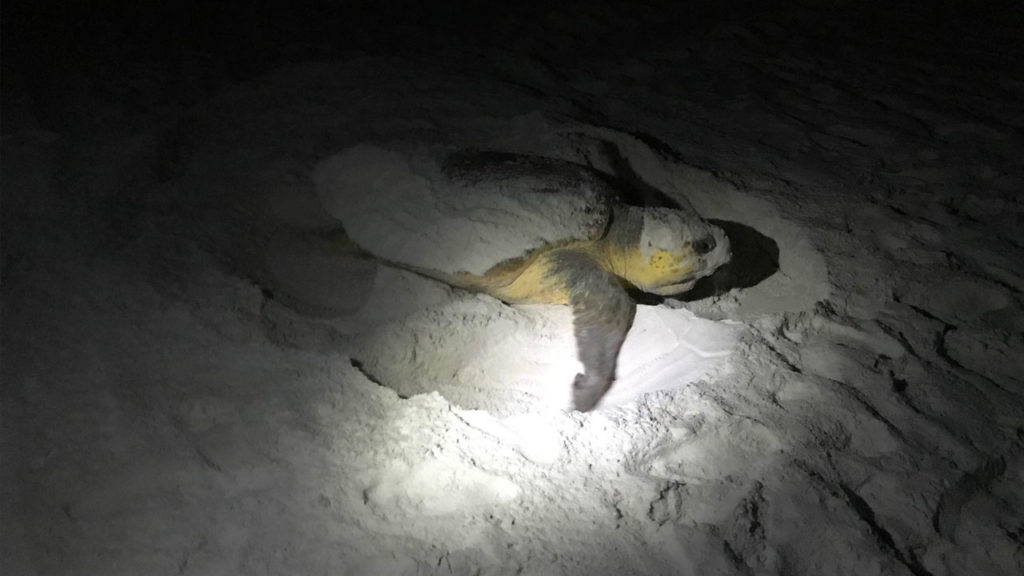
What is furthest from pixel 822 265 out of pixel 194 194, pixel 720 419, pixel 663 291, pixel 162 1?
pixel 162 1

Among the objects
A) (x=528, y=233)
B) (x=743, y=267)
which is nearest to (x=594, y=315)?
(x=528, y=233)

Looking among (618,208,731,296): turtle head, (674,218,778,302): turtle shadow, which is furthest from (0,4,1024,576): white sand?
(618,208,731,296): turtle head

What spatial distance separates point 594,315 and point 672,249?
37 centimetres

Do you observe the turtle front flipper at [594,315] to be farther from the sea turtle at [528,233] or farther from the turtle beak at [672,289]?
the turtle beak at [672,289]

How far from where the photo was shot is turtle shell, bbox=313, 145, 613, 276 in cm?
214

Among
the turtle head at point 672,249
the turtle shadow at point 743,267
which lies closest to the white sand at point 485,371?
the turtle shadow at point 743,267

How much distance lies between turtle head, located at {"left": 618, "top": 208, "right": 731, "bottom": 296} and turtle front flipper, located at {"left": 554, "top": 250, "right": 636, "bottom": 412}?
0.46ft

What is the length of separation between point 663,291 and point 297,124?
176 centimetres

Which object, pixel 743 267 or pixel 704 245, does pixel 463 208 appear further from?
pixel 743 267

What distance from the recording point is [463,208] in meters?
2.21

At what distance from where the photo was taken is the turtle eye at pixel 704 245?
7.34ft

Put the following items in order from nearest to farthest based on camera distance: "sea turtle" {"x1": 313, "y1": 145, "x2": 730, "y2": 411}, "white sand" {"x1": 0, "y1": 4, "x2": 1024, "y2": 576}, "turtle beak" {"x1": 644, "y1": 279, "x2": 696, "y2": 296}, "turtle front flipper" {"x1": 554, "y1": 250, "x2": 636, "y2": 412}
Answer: "white sand" {"x1": 0, "y1": 4, "x2": 1024, "y2": 576}, "turtle front flipper" {"x1": 554, "y1": 250, "x2": 636, "y2": 412}, "sea turtle" {"x1": 313, "y1": 145, "x2": 730, "y2": 411}, "turtle beak" {"x1": 644, "y1": 279, "x2": 696, "y2": 296}

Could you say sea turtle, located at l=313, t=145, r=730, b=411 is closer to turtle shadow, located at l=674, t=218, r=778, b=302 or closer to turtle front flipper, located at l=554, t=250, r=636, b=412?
turtle front flipper, located at l=554, t=250, r=636, b=412

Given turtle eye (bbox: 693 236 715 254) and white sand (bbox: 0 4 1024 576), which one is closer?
white sand (bbox: 0 4 1024 576)
